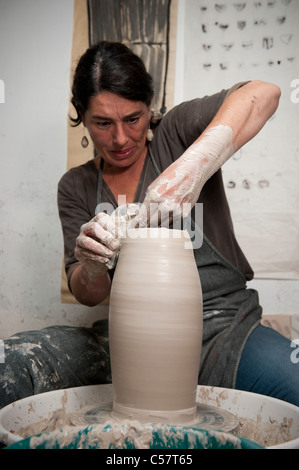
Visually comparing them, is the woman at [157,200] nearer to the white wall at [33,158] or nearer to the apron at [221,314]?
the apron at [221,314]

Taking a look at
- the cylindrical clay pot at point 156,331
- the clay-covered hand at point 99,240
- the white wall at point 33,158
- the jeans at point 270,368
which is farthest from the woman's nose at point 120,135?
the white wall at point 33,158

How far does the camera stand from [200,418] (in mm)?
976

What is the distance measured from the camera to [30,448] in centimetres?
70

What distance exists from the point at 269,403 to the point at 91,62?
108 cm

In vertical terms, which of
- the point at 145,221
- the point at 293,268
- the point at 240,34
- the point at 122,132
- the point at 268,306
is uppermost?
the point at 240,34

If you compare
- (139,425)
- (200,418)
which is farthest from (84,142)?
(139,425)

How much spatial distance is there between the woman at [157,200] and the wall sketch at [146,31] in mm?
674

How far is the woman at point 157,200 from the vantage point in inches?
43.9

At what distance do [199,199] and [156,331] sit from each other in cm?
70

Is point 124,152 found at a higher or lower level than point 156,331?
higher

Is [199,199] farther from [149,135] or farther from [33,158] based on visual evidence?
[33,158]

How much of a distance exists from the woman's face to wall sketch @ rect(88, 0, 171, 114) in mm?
744
